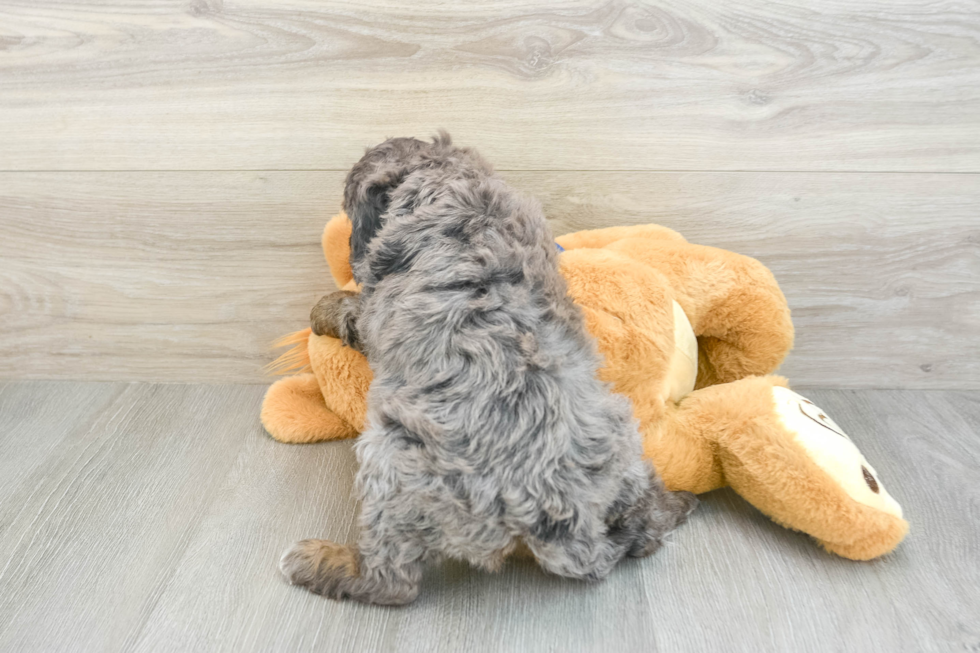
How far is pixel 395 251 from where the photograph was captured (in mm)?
889

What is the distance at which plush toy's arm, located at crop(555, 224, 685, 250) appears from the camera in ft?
3.99

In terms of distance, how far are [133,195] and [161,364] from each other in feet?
1.27

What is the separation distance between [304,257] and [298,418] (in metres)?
0.33

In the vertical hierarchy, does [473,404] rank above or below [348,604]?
above

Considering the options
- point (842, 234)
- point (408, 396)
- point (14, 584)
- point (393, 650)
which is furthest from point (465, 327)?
point (842, 234)

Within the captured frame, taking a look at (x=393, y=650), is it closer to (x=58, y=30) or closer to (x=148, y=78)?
(x=148, y=78)

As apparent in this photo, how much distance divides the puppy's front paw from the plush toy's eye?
0.75 meters

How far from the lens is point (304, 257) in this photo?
137 centimetres

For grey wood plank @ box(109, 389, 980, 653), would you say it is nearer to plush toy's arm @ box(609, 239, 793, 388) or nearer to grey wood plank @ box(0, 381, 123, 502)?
plush toy's arm @ box(609, 239, 793, 388)

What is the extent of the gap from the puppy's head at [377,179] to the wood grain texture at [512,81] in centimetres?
30

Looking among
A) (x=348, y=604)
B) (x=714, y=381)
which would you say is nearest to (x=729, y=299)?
(x=714, y=381)

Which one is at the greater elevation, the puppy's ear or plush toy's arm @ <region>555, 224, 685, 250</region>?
the puppy's ear

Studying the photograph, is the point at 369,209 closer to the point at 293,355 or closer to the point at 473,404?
the point at 473,404

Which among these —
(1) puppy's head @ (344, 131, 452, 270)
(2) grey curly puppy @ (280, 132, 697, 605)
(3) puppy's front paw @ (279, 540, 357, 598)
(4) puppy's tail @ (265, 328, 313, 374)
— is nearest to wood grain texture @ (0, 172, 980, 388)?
(4) puppy's tail @ (265, 328, 313, 374)
